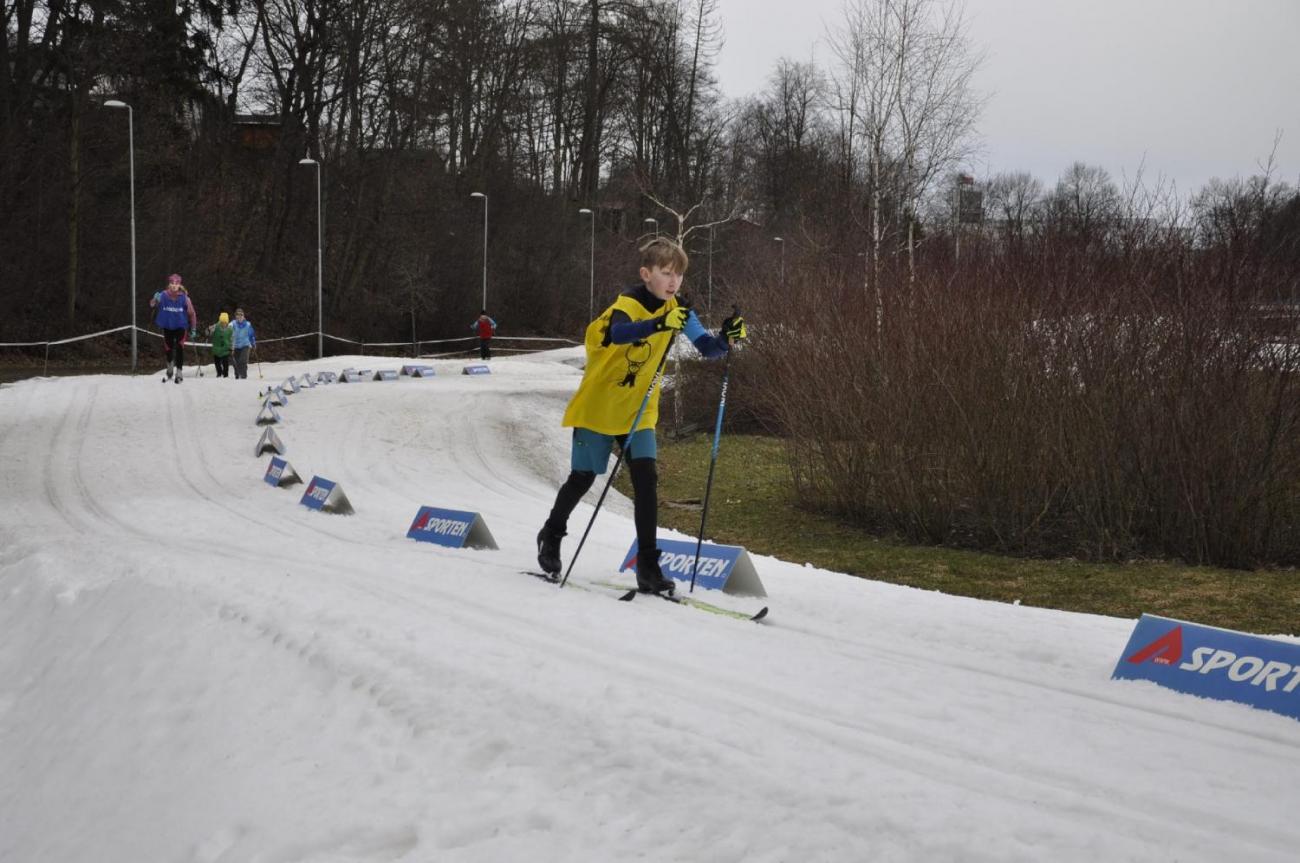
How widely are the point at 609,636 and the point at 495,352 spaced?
4533 centimetres

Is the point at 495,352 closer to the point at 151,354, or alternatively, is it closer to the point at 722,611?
the point at 151,354

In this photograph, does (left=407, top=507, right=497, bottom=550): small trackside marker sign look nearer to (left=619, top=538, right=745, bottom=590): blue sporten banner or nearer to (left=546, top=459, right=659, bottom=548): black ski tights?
(left=619, top=538, right=745, bottom=590): blue sporten banner

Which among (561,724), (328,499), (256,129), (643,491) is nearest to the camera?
(561,724)

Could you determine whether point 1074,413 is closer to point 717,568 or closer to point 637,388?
point 717,568

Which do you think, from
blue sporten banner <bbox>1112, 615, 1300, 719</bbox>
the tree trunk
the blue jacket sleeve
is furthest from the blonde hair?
the tree trunk

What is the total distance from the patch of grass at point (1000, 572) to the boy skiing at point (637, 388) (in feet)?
14.2

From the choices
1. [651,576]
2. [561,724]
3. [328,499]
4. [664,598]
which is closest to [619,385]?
[651,576]

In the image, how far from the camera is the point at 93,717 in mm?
5941

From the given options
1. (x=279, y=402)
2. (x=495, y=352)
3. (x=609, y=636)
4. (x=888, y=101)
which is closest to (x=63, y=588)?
(x=609, y=636)

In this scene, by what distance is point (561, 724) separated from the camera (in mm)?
4375

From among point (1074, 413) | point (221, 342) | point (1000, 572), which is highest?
point (1074, 413)

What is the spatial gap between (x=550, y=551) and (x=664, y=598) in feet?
2.90

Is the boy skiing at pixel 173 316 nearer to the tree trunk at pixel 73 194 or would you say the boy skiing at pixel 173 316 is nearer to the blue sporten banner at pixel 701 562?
the blue sporten banner at pixel 701 562

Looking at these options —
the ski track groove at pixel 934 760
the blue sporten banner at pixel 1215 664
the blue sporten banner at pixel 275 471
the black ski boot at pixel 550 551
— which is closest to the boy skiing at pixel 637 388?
the black ski boot at pixel 550 551
